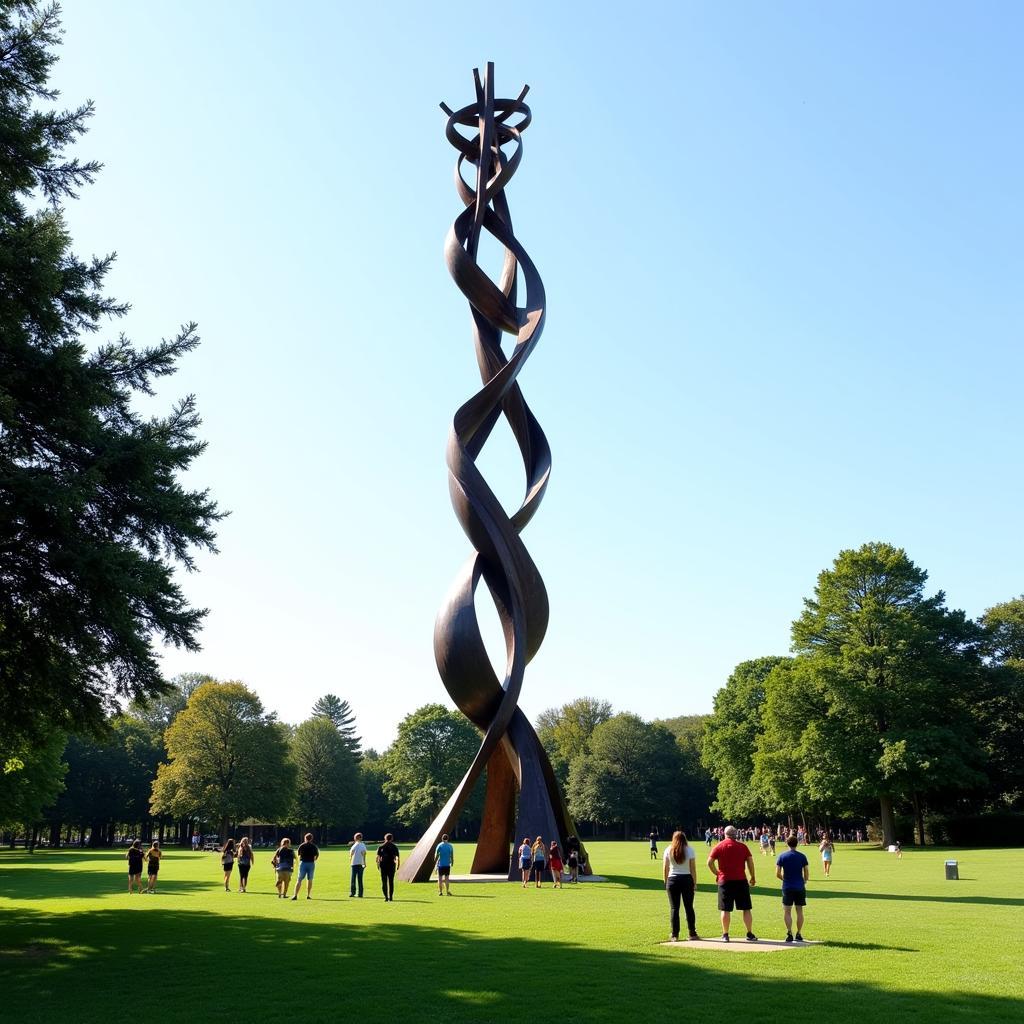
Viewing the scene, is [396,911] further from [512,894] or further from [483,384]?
[483,384]

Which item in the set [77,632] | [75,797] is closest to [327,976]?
[77,632]

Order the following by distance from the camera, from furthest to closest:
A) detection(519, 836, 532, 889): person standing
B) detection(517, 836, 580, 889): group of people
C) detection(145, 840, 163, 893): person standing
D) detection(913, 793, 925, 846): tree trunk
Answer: detection(913, 793, 925, 846): tree trunk
detection(145, 840, 163, 893): person standing
detection(519, 836, 532, 889): person standing
detection(517, 836, 580, 889): group of people

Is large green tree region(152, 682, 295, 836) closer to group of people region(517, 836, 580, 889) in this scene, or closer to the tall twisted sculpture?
the tall twisted sculpture

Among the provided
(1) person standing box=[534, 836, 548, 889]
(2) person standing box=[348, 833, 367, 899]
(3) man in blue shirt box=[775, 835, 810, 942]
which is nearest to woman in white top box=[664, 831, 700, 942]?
(3) man in blue shirt box=[775, 835, 810, 942]

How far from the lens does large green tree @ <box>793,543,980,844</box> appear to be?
42.4 metres

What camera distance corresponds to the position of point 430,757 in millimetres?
72125

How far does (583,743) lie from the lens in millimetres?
89125

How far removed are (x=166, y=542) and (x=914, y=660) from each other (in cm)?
3917

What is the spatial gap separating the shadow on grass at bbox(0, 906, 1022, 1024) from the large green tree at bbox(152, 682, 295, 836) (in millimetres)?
41981

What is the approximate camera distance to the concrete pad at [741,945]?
1059cm

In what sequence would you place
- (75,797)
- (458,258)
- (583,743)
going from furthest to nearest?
(583,743)
(75,797)
(458,258)

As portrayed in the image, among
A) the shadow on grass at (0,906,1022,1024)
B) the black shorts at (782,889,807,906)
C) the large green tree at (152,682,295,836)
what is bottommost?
the shadow on grass at (0,906,1022,1024)

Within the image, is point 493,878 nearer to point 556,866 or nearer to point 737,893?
point 556,866

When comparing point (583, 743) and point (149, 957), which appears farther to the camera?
point (583, 743)
